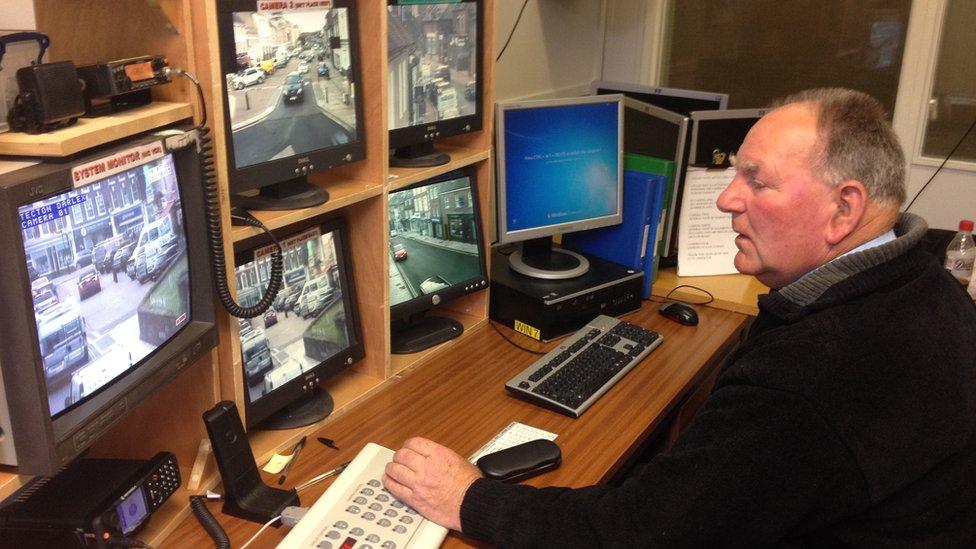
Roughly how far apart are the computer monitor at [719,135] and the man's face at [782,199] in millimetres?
1055

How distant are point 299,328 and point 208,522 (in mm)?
445

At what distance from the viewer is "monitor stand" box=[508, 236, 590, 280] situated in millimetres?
2289

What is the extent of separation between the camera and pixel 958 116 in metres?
3.44

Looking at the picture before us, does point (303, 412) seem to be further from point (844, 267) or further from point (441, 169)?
point (844, 267)

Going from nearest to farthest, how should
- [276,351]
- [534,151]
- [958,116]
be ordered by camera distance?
[276,351] → [534,151] → [958,116]

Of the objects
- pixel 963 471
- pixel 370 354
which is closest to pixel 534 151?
pixel 370 354

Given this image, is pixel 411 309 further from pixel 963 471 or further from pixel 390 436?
pixel 963 471

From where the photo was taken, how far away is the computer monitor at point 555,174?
2.19m

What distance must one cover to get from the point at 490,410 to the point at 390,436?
238 mm

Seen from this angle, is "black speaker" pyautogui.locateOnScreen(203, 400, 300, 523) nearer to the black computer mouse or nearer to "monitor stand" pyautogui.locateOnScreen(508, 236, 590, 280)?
"monitor stand" pyautogui.locateOnScreen(508, 236, 590, 280)

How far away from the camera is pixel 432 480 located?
1422 mm

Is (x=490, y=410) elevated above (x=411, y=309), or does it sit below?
below

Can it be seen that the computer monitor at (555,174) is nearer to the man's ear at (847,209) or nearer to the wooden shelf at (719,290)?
the wooden shelf at (719,290)

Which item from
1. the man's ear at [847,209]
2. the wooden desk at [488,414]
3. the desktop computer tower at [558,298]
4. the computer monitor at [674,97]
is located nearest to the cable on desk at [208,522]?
the wooden desk at [488,414]
